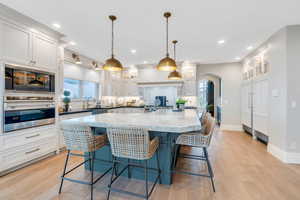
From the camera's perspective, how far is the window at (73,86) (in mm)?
4368

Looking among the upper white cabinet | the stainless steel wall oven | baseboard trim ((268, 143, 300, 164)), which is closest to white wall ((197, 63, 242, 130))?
baseboard trim ((268, 143, 300, 164))

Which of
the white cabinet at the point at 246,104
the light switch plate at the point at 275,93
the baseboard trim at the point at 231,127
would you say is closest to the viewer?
the light switch plate at the point at 275,93

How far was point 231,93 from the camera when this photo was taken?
5.61 metres

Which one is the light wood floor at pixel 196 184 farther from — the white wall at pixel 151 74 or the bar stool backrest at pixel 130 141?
the white wall at pixel 151 74

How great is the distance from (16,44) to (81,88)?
255 cm

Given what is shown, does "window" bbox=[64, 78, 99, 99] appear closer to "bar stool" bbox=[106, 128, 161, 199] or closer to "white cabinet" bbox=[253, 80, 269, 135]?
"bar stool" bbox=[106, 128, 161, 199]

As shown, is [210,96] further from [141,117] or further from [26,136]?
[26,136]

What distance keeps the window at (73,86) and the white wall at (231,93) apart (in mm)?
5330

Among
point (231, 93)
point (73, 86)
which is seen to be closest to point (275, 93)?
point (231, 93)

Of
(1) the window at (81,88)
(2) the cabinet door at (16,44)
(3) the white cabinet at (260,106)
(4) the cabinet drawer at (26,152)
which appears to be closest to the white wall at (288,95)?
(3) the white cabinet at (260,106)

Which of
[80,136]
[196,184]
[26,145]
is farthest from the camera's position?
[26,145]

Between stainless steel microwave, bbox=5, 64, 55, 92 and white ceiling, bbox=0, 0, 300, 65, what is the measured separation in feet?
3.31

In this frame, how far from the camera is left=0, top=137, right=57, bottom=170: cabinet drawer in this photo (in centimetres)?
228

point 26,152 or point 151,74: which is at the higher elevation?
point 151,74
